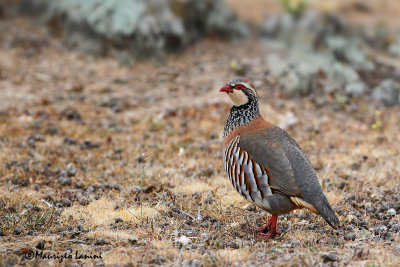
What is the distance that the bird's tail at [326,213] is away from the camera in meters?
4.77

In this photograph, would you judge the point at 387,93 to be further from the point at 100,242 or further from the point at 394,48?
the point at 100,242

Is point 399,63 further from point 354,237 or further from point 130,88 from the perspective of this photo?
point 354,237

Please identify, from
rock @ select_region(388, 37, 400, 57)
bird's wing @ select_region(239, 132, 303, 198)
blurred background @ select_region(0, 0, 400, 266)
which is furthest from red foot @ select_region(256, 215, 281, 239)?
rock @ select_region(388, 37, 400, 57)

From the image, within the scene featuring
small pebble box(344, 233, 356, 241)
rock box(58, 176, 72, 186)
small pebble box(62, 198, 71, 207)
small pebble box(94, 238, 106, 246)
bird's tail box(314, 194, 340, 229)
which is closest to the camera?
bird's tail box(314, 194, 340, 229)

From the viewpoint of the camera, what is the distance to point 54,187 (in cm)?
668

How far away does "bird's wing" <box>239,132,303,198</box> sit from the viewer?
16.5ft

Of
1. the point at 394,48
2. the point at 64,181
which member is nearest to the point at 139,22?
the point at 64,181

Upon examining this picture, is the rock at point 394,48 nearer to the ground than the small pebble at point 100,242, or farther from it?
farther from it

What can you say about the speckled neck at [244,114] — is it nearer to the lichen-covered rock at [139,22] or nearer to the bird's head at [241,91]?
the bird's head at [241,91]

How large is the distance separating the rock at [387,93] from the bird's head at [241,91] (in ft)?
18.5

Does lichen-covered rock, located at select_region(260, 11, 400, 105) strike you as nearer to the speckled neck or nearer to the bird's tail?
the speckled neck

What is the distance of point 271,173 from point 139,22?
7559 mm

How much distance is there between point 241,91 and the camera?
5.97m

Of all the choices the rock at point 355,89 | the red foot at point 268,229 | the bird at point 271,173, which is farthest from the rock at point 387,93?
the red foot at point 268,229
